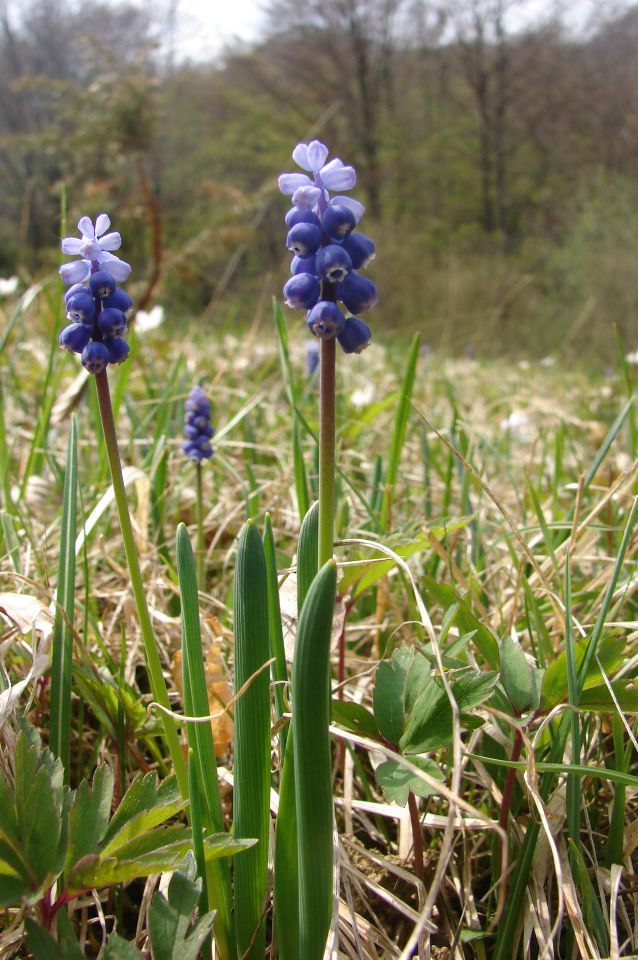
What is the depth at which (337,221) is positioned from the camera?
0.87m

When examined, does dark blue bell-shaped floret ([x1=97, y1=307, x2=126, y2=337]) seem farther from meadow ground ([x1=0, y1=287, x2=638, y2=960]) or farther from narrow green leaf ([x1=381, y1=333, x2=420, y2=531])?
narrow green leaf ([x1=381, y1=333, x2=420, y2=531])

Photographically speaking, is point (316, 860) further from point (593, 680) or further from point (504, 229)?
point (504, 229)

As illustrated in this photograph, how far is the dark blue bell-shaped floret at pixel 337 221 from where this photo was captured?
0.87 metres

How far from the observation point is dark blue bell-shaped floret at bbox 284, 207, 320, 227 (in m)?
0.89

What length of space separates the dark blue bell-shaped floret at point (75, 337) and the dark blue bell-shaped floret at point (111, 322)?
0.08ft

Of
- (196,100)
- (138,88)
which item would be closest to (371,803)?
(138,88)

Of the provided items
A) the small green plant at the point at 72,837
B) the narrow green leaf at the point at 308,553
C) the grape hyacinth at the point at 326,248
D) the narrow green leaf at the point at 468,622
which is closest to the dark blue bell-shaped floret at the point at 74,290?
the grape hyacinth at the point at 326,248

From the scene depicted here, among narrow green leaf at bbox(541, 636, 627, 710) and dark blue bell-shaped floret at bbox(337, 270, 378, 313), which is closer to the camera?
dark blue bell-shaped floret at bbox(337, 270, 378, 313)

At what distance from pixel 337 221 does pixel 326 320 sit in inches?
4.9

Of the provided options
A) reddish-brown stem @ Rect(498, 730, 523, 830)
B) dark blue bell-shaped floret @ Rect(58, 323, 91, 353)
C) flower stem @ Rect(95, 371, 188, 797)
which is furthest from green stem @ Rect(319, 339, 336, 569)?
reddish-brown stem @ Rect(498, 730, 523, 830)

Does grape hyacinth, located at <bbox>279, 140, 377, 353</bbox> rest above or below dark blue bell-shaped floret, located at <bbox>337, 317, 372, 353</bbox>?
above

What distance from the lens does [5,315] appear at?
5.62 metres

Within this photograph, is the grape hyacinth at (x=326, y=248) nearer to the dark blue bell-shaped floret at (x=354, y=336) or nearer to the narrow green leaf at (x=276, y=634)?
the dark blue bell-shaped floret at (x=354, y=336)

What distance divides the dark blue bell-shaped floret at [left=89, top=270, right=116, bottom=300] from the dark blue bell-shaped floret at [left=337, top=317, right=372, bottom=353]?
1.13ft
